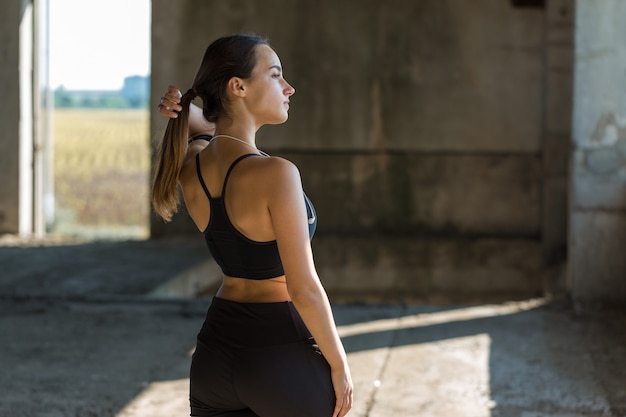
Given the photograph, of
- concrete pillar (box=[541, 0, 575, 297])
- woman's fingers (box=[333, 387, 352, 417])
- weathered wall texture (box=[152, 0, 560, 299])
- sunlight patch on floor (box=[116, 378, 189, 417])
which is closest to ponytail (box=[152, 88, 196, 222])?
woman's fingers (box=[333, 387, 352, 417])

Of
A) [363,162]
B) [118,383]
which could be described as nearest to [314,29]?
[363,162]

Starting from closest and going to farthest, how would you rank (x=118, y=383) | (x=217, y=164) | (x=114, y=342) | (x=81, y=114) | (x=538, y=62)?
(x=217, y=164) < (x=118, y=383) < (x=114, y=342) < (x=538, y=62) < (x=81, y=114)

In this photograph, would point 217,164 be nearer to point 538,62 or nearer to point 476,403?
point 476,403

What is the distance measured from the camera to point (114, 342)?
571 cm

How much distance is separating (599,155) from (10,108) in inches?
286

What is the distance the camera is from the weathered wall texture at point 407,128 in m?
10.8

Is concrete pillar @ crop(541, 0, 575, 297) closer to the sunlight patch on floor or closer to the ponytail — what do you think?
the sunlight patch on floor

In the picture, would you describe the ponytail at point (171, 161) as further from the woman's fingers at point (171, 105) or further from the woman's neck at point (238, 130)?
the woman's neck at point (238, 130)

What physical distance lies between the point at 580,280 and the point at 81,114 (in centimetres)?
4816

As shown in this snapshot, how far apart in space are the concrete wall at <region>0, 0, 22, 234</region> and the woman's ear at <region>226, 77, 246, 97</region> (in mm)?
9347

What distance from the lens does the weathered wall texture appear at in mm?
10844

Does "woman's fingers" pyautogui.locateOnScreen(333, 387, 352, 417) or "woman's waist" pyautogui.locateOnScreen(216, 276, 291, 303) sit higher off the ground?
"woman's waist" pyautogui.locateOnScreen(216, 276, 291, 303)

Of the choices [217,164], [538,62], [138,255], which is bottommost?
[138,255]

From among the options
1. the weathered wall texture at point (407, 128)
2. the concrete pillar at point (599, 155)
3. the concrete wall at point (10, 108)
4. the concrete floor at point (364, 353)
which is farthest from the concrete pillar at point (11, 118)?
the concrete pillar at point (599, 155)
